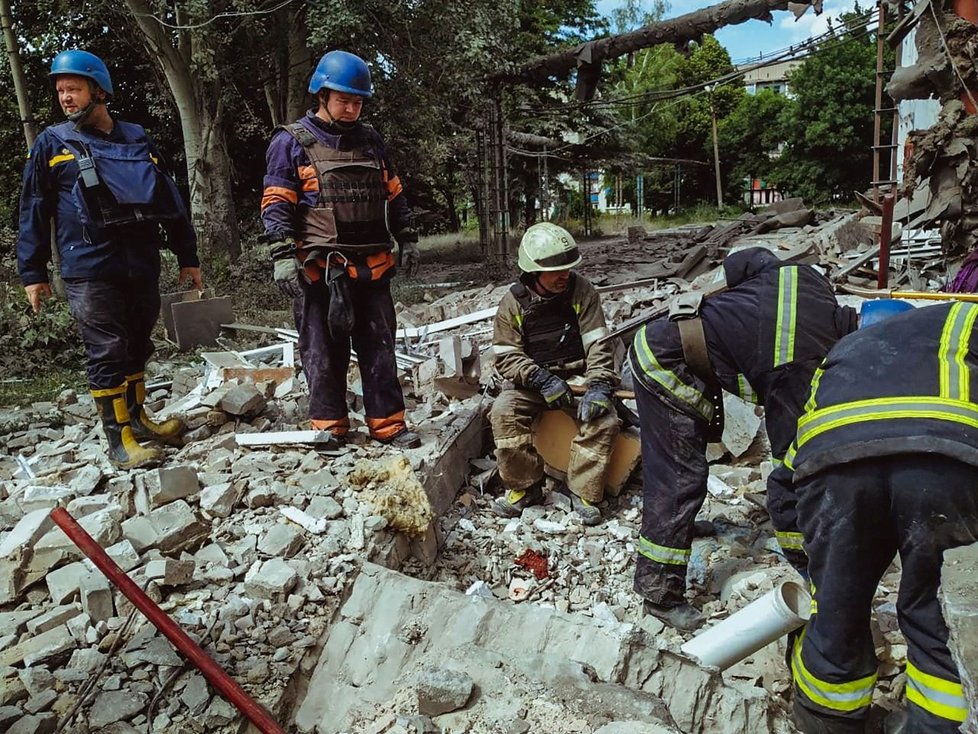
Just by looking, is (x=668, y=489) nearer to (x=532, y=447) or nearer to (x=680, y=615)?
(x=680, y=615)

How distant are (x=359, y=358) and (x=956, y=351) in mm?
3148

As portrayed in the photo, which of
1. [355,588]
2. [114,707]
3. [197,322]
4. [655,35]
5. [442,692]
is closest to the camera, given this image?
[442,692]

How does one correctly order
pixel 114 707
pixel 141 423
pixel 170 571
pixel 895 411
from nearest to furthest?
pixel 895 411
pixel 114 707
pixel 170 571
pixel 141 423

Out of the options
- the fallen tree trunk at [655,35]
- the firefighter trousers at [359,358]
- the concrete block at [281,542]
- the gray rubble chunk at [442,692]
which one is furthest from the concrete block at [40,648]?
the fallen tree trunk at [655,35]

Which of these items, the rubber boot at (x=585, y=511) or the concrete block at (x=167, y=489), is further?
the rubber boot at (x=585, y=511)

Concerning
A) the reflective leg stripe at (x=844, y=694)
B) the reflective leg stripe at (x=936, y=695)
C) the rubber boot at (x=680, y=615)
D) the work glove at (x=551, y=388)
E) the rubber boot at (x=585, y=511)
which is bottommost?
the rubber boot at (x=680, y=615)

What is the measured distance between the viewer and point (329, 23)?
950cm

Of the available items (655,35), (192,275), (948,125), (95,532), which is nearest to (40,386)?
(192,275)

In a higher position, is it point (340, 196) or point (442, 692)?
point (340, 196)

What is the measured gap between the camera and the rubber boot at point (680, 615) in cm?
308

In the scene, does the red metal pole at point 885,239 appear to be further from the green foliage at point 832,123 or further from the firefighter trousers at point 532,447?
the green foliage at point 832,123

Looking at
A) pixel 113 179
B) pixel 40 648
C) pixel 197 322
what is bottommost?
pixel 40 648

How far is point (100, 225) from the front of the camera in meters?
3.65

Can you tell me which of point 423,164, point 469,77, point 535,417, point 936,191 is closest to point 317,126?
point 535,417
